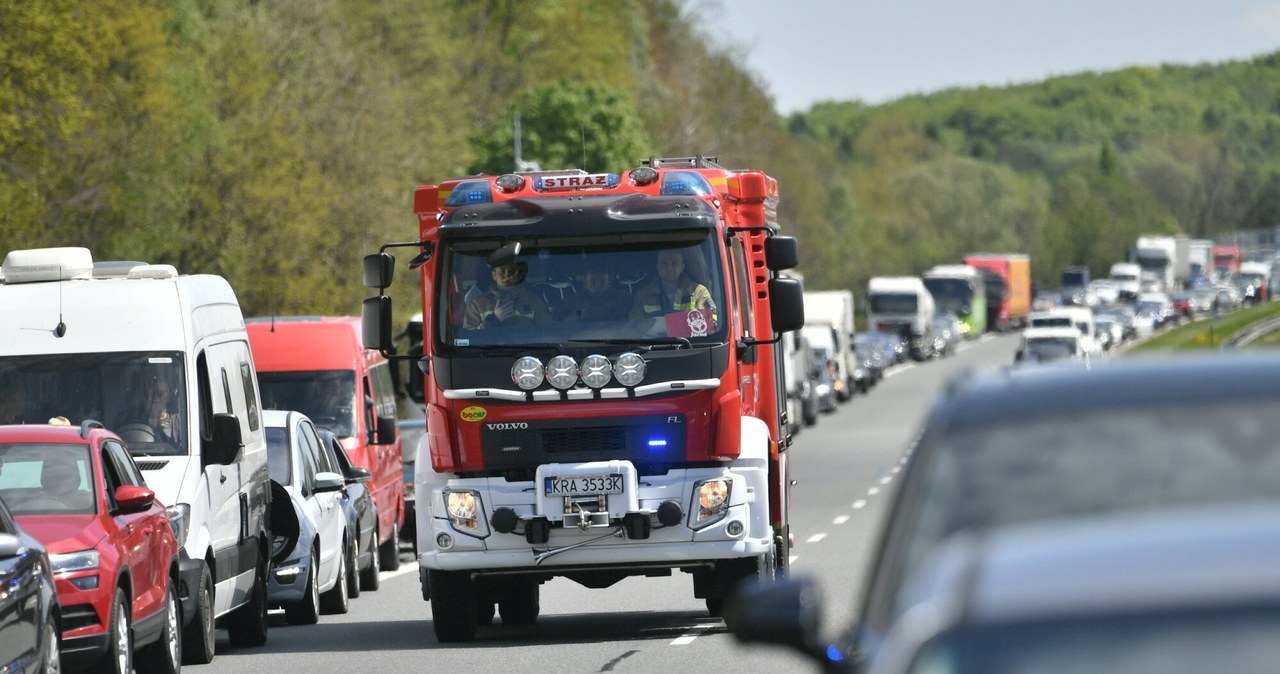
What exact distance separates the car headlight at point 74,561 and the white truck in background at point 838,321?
52559 mm

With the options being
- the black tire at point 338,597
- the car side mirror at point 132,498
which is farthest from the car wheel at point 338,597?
the car side mirror at point 132,498

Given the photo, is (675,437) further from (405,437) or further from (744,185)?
(405,437)

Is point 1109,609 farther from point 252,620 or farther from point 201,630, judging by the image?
point 252,620

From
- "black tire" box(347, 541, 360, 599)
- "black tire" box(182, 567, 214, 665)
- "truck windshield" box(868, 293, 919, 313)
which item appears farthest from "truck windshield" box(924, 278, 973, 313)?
"black tire" box(182, 567, 214, 665)

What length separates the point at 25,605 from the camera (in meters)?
9.88

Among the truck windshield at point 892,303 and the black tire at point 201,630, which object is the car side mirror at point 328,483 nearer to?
the black tire at point 201,630

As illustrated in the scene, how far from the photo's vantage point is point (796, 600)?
4.81 metres

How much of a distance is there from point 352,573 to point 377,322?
6039 mm

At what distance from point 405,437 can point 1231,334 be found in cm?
8655

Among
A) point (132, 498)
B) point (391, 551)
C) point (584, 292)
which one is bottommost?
point (391, 551)

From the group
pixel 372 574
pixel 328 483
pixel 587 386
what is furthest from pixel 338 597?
pixel 587 386

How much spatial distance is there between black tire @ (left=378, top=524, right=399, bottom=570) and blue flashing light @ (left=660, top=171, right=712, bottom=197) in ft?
36.2

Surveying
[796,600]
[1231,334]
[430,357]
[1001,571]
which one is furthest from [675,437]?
[1231,334]

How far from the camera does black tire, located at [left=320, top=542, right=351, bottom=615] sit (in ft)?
60.4
